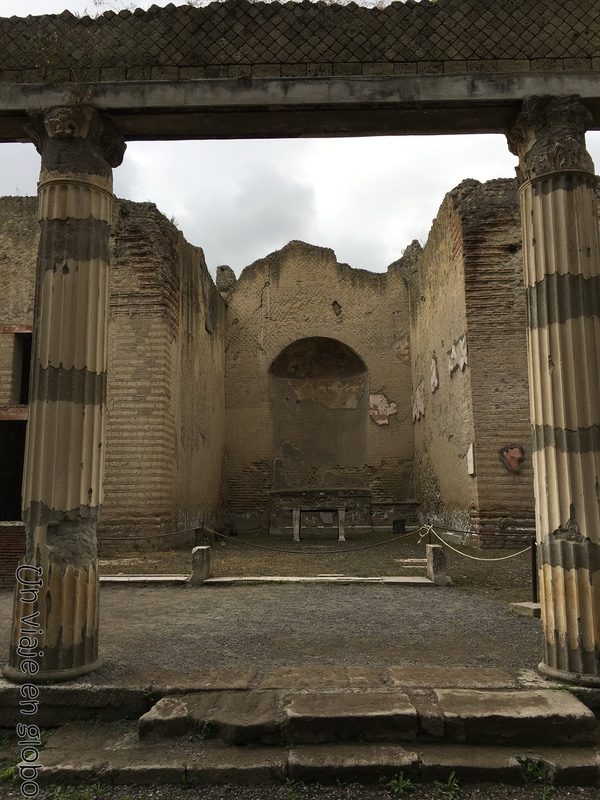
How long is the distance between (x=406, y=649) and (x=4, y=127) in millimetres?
4741

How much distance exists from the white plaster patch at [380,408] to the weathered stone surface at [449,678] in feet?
48.1

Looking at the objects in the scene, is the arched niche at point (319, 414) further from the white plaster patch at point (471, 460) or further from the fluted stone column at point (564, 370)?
the fluted stone column at point (564, 370)

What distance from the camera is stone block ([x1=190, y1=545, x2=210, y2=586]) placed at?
7.38 meters

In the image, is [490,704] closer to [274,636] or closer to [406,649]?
[406,649]

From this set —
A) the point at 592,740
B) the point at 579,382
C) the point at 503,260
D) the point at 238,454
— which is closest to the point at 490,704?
the point at 592,740

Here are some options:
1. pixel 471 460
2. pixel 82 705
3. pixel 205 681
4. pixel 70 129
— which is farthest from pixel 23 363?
pixel 205 681

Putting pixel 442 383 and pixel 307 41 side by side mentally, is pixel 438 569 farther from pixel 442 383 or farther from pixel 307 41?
pixel 442 383

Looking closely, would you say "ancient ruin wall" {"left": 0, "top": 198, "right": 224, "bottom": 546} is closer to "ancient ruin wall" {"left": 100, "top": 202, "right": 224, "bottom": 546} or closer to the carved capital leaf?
"ancient ruin wall" {"left": 100, "top": 202, "right": 224, "bottom": 546}

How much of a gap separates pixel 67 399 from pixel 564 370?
10.2 ft

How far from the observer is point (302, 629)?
512 centimetres

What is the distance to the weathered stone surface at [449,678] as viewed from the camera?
11.3ft

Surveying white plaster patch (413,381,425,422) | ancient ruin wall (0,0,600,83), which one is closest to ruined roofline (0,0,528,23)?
ancient ruin wall (0,0,600,83)

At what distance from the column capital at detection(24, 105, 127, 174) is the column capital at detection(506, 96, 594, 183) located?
2864 millimetres

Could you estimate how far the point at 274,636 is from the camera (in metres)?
4.86
